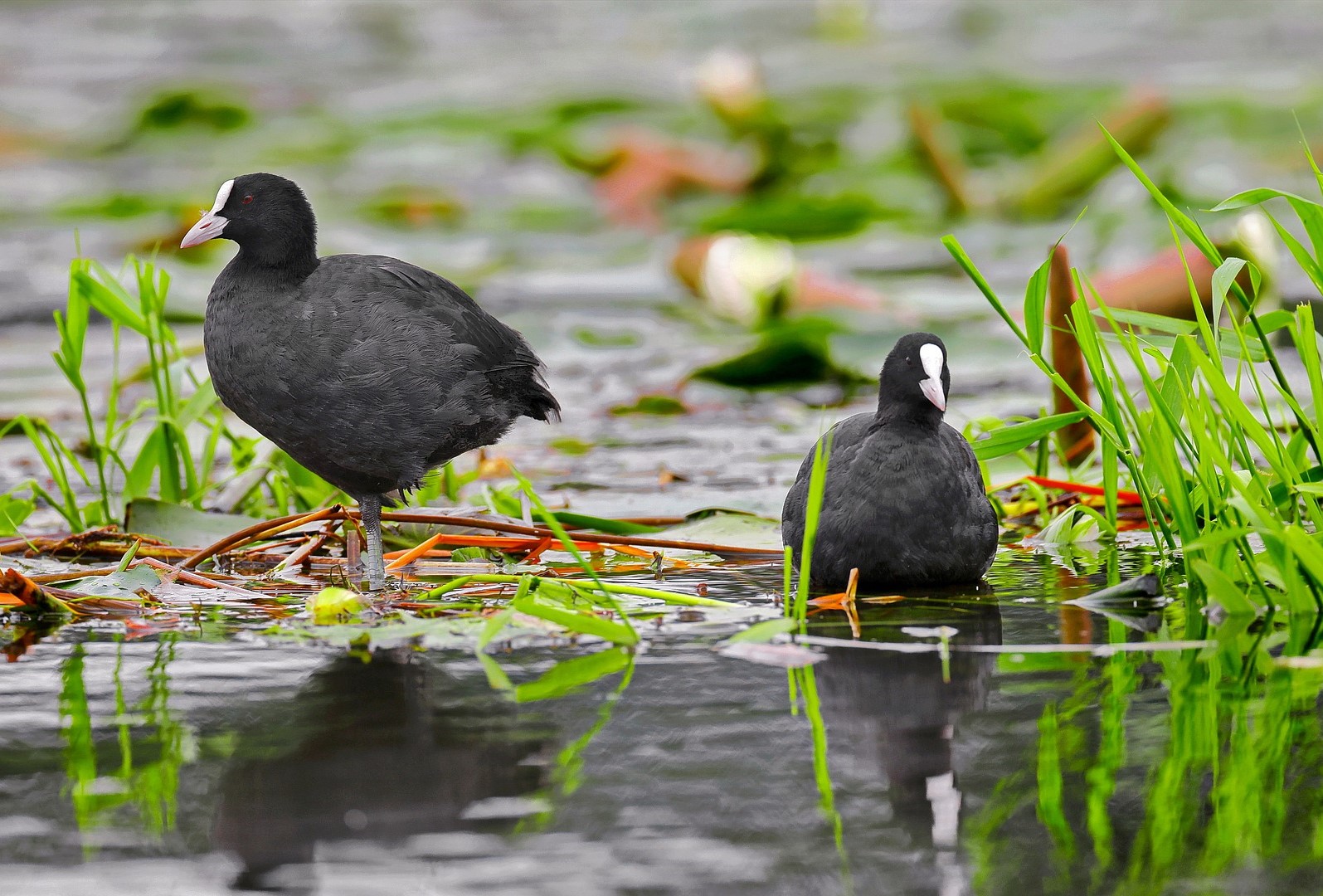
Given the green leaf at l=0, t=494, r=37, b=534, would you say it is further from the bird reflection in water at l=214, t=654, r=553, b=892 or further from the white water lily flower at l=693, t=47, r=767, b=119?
the white water lily flower at l=693, t=47, r=767, b=119

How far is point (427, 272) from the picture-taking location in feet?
12.6

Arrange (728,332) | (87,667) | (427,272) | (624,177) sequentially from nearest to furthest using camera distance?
1. (87,667)
2. (427,272)
3. (728,332)
4. (624,177)

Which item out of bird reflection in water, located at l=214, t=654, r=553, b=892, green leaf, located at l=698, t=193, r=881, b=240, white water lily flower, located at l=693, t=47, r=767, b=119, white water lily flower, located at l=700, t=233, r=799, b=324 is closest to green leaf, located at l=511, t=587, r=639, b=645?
bird reflection in water, located at l=214, t=654, r=553, b=892

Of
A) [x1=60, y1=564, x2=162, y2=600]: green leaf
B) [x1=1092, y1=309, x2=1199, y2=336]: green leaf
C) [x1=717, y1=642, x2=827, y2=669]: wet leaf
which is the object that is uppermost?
[x1=1092, y1=309, x2=1199, y2=336]: green leaf

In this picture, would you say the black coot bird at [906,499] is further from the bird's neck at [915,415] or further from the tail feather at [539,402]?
the tail feather at [539,402]

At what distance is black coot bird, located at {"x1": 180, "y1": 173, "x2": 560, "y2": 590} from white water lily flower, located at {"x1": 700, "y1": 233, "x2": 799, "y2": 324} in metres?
3.90

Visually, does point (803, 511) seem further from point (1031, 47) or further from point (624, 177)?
point (1031, 47)

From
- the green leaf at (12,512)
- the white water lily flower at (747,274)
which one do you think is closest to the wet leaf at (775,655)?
the green leaf at (12,512)

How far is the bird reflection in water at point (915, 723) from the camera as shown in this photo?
2055 millimetres

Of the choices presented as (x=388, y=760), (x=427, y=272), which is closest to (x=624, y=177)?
(x=427, y=272)

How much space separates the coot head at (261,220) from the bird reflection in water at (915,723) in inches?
64.5

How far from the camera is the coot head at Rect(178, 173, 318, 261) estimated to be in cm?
361

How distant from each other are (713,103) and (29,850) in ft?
35.5

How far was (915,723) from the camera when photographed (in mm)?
2484
